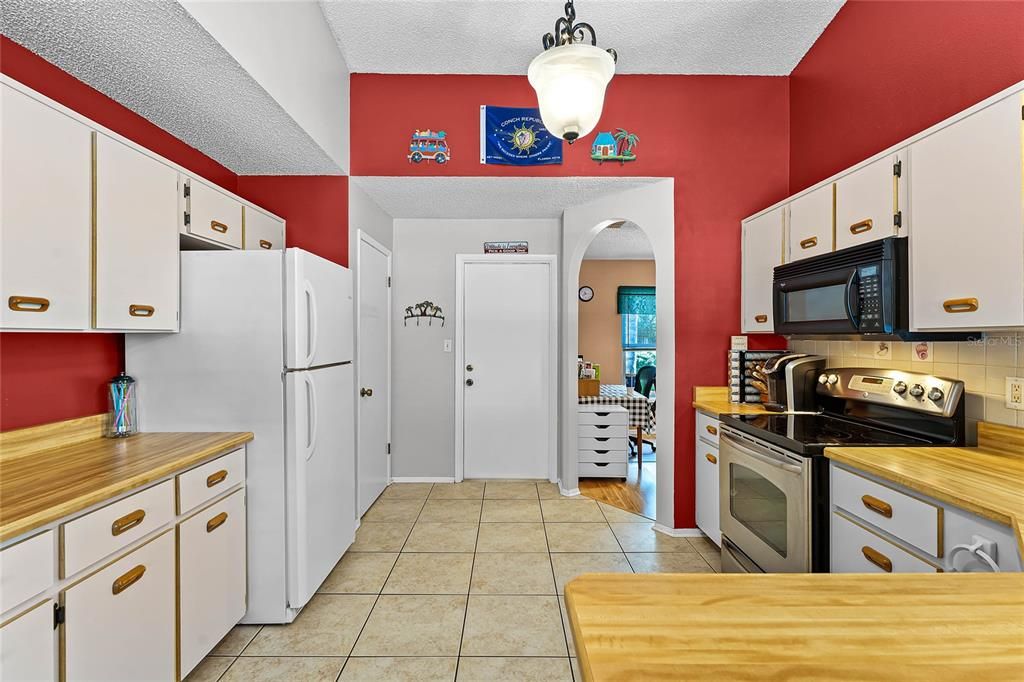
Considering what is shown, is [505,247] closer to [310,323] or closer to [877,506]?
[310,323]

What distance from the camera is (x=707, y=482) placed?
2.94 m

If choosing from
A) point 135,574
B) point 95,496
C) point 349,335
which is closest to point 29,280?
point 95,496

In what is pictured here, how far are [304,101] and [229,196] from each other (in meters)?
0.62

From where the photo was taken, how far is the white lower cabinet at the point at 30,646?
1114 mm

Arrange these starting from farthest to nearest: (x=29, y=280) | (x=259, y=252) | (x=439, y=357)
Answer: (x=439, y=357)
(x=259, y=252)
(x=29, y=280)

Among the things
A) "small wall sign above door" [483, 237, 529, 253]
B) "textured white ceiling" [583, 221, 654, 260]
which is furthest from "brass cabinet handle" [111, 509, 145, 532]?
"textured white ceiling" [583, 221, 654, 260]

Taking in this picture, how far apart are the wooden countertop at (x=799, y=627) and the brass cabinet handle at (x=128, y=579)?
1.46 meters

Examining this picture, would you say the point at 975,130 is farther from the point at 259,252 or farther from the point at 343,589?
the point at 343,589

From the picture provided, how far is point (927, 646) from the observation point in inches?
23.5

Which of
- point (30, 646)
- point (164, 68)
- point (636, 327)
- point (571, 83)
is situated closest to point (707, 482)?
point (571, 83)

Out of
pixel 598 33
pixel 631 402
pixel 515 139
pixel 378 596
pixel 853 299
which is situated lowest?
pixel 378 596

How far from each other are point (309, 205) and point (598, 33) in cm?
205

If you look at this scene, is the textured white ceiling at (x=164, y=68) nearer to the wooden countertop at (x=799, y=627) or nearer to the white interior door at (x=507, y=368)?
the white interior door at (x=507, y=368)

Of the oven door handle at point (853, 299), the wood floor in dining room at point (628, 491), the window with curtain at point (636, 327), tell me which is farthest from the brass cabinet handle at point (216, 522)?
the window with curtain at point (636, 327)
